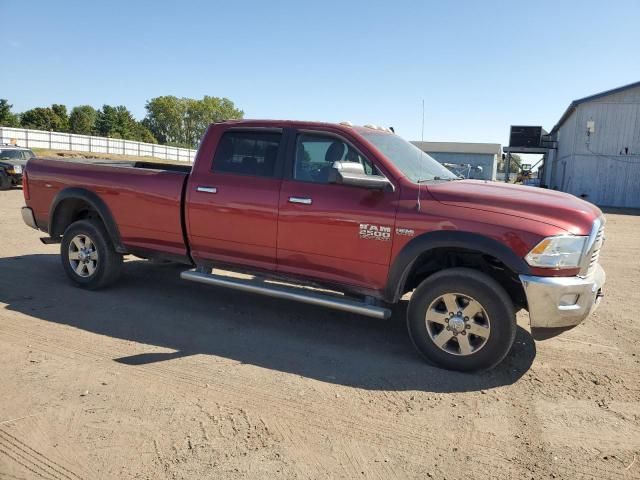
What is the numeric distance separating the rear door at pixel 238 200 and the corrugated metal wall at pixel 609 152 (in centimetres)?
2855

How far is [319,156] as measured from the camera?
5156mm

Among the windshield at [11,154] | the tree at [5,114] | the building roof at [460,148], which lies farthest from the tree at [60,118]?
the windshield at [11,154]

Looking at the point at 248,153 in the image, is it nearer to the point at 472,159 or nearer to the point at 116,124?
the point at 472,159

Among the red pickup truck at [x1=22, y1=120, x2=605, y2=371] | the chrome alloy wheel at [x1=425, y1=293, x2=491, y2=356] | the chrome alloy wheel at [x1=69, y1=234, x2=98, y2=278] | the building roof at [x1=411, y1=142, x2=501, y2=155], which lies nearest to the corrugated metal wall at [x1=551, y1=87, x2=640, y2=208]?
the building roof at [x1=411, y1=142, x2=501, y2=155]

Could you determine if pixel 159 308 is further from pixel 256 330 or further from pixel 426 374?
pixel 426 374

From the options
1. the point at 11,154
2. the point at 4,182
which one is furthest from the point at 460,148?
the point at 4,182

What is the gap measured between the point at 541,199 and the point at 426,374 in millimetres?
1759

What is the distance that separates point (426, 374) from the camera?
4332mm

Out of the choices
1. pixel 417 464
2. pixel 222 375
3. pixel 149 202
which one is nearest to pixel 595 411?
pixel 417 464

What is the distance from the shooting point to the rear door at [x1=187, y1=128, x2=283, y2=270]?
203 inches

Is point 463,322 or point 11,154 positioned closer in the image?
point 463,322

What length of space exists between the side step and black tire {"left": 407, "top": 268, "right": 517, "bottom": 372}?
329mm

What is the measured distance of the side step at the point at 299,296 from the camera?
4.57 m

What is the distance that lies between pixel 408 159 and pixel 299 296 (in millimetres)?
1752
